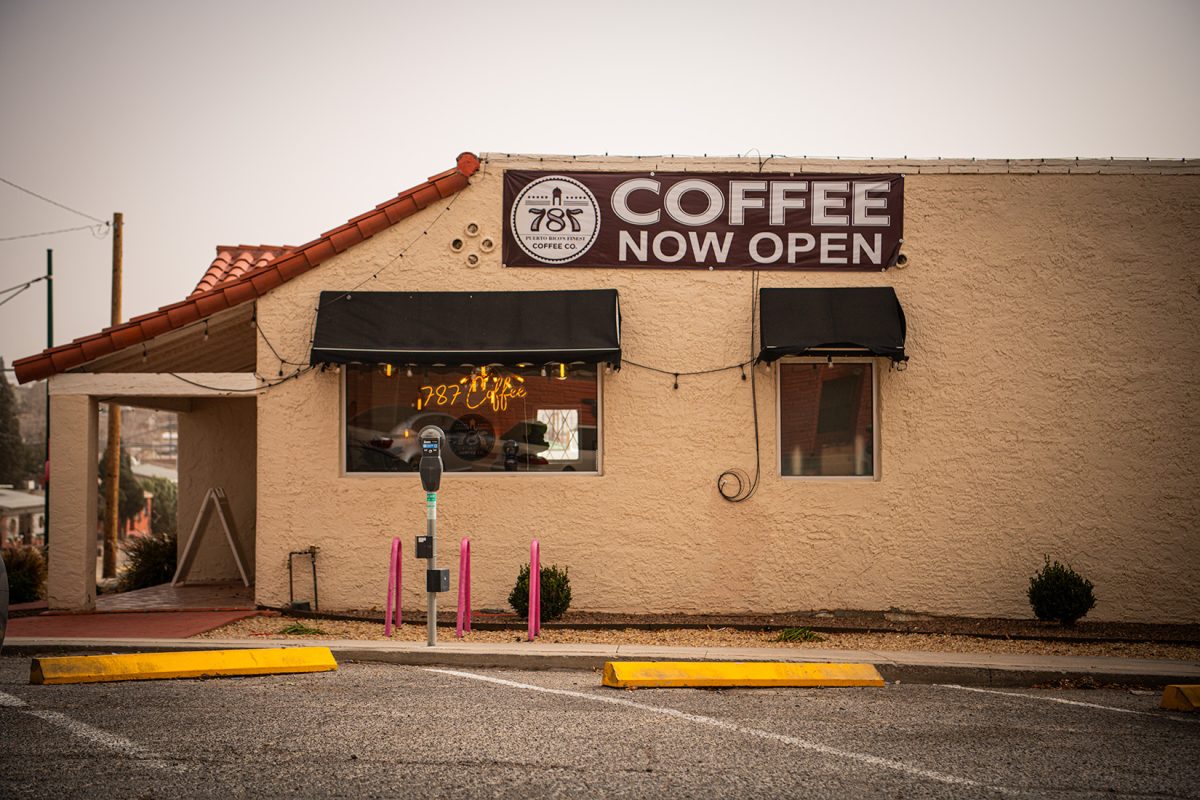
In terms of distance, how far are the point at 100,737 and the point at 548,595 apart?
5.43 meters

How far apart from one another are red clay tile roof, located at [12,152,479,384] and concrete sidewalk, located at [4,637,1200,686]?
3350 millimetres

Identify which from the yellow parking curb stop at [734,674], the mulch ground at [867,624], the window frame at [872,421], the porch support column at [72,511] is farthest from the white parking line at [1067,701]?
the porch support column at [72,511]

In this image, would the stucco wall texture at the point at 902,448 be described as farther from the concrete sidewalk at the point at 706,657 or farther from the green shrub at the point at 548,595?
the concrete sidewalk at the point at 706,657

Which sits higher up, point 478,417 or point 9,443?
point 478,417

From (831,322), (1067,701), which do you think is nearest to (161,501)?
(831,322)

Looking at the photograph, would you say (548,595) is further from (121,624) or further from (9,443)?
(9,443)

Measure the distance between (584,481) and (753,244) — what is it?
3159 millimetres

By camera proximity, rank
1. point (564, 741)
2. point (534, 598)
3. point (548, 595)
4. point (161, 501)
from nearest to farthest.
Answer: point (564, 741), point (534, 598), point (548, 595), point (161, 501)

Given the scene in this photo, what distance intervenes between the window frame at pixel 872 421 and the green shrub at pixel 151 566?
9.18m

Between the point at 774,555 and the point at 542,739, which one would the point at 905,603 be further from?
the point at 542,739

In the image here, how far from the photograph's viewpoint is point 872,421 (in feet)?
39.7

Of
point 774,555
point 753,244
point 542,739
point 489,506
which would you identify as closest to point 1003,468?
point 774,555

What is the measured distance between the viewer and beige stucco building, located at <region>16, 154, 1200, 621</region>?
11.8 meters

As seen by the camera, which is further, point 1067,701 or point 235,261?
point 235,261
